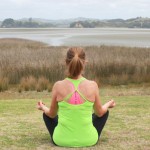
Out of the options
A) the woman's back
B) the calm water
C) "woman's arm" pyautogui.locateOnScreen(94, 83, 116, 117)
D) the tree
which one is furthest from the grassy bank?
the tree

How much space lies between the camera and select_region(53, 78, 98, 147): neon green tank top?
14.8 ft

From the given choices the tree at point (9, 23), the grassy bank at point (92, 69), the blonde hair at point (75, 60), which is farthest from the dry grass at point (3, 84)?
the tree at point (9, 23)

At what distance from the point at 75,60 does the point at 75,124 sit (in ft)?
2.34

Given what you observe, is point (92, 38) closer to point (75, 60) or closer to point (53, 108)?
point (53, 108)

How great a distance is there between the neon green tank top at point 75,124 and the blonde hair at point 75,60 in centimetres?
20

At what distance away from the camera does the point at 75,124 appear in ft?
14.9

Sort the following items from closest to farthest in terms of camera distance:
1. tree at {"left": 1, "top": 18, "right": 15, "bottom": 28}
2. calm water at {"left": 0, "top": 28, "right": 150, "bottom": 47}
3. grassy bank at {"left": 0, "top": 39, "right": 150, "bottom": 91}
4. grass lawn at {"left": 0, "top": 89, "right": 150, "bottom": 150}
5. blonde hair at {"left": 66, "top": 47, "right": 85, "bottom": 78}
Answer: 1. blonde hair at {"left": 66, "top": 47, "right": 85, "bottom": 78}
2. grass lawn at {"left": 0, "top": 89, "right": 150, "bottom": 150}
3. grassy bank at {"left": 0, "top": 39, "right": 150, "bottom": 91}
4. calm water at {"left": 0, "top": 28, "right": 150, "bottom": 47}
5. tree at {"left": 1, "top": 18, "right": 15, "bottom": 28}

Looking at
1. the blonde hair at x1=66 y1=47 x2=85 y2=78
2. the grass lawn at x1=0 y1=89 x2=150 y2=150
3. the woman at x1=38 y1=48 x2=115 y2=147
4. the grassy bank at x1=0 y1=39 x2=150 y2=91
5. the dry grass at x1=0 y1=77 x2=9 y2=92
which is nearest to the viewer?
the blonde hair at x1=66 y1=47 x2=85 y2=78

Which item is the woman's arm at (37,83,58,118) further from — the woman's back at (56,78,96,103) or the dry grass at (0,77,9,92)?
the dry grass at (0,77,9,92)

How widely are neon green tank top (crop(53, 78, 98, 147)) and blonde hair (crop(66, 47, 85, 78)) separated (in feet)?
0.67

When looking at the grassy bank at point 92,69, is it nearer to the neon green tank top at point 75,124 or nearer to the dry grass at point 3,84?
the dry grass at point 3,84

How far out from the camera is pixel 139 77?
17844 millimetres

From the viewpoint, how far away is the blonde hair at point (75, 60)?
4.25m

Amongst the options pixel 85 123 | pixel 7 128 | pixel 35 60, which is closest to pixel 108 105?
pixel 85 123
